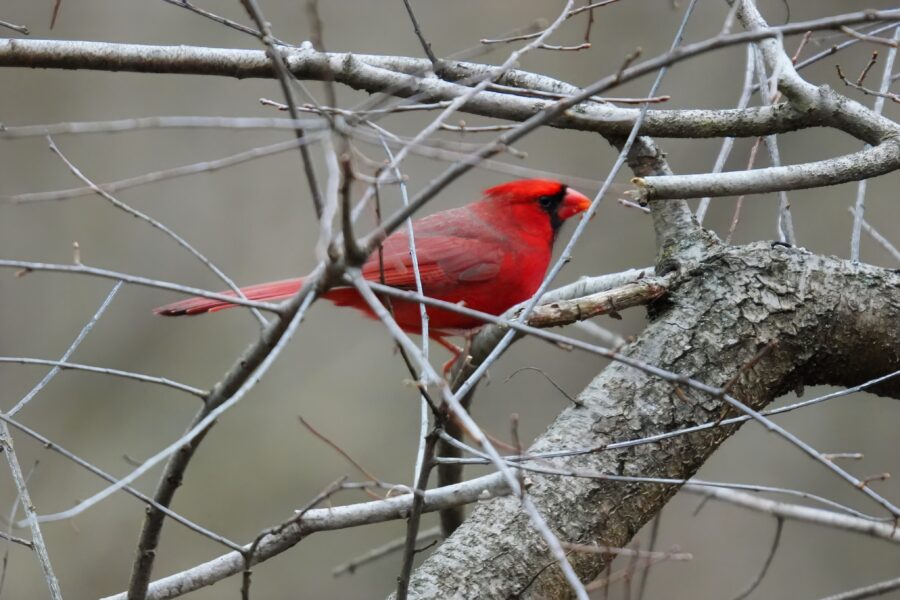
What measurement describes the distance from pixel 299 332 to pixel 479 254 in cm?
259

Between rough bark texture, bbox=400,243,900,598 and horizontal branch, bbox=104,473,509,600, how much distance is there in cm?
19

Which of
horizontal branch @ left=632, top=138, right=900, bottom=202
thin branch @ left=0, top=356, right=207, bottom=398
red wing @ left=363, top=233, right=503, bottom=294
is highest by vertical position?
red wing @ left=363, top=233, right=503, bottom=294

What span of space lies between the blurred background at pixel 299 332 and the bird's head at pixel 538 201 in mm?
1587

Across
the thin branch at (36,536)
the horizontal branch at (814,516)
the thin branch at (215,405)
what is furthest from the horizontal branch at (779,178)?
the thin branch at (36,536)

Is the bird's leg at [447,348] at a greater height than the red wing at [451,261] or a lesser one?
lesser

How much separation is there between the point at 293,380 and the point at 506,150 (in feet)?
16.0

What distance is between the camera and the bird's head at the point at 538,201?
4.04 meters

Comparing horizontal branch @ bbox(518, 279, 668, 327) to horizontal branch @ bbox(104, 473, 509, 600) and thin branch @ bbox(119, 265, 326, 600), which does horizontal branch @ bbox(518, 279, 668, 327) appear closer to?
horizontal branch @ bbox(104, 473, 509, 600)

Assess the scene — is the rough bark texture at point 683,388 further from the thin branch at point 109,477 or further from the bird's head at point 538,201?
the bird's head at point 538,201

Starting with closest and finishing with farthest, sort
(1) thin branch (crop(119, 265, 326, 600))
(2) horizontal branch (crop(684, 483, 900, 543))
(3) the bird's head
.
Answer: (1) thin branch (crop(119, 265, 326, 600)) → (2) horizontal branch (crop(684, 483, 900, 543)) → (3) the bird's head

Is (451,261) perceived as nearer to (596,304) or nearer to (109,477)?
(596,304)

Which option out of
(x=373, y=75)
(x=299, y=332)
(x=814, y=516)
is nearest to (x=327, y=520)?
(x=373, y=75)

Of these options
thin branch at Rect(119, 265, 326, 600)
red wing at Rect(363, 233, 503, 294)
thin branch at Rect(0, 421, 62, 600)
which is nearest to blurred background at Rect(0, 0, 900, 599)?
red wing at Rect(363, 233, 503, 294)

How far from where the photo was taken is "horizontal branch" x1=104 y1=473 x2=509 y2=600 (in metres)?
1.93
